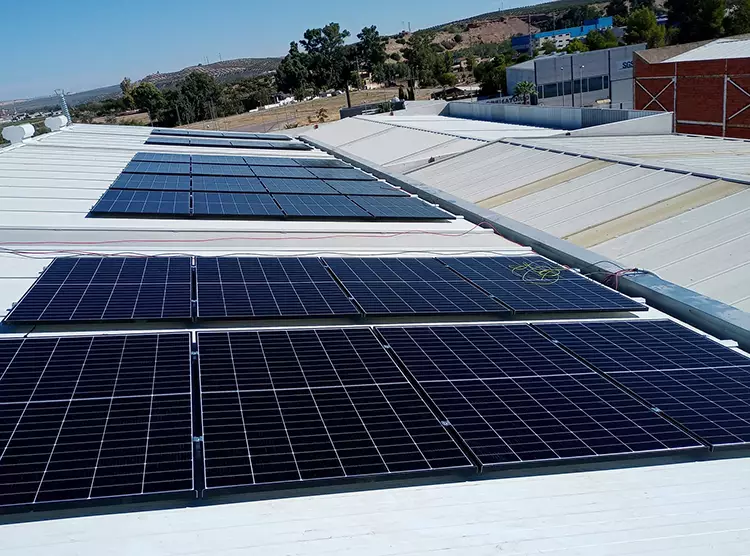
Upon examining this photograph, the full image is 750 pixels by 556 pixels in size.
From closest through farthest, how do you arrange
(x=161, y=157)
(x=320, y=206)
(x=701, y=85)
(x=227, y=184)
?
(x=320, y=206) < (x=227, y=184) < (x=161, y=157) < (x=701, y=85)

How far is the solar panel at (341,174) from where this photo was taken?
23281mm

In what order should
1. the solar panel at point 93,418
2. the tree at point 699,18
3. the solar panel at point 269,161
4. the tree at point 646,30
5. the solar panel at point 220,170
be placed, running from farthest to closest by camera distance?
the tree at point 646,30 < the tree at point 699,18 < the solar panel at point 269,161 < the solar panel at point 220,170 < the solar panel at point 93,418

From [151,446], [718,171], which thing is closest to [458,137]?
[718,171]

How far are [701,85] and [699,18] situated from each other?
61.6 metres

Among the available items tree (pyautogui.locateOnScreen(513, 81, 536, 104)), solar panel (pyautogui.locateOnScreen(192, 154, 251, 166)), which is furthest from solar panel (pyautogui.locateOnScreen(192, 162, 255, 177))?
tree (pyautogui.locateOnScreen(513, 81, 536, 104))

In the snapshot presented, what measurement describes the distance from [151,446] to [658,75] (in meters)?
54.6

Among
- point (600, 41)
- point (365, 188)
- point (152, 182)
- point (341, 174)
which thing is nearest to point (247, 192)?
point (152, 182)

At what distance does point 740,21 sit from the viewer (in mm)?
90375

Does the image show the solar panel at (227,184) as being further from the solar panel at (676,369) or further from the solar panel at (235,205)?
the solar panel at (676,369)

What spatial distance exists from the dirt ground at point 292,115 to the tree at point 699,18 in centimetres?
4125

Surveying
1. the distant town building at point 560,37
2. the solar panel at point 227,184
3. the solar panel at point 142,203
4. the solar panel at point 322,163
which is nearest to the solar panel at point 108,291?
the solar panel at point 142,203

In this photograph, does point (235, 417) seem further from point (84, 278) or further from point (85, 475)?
point (84, 278)

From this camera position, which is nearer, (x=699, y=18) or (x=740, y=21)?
(x=740, y=21)

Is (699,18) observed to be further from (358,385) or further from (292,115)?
(358,385)
